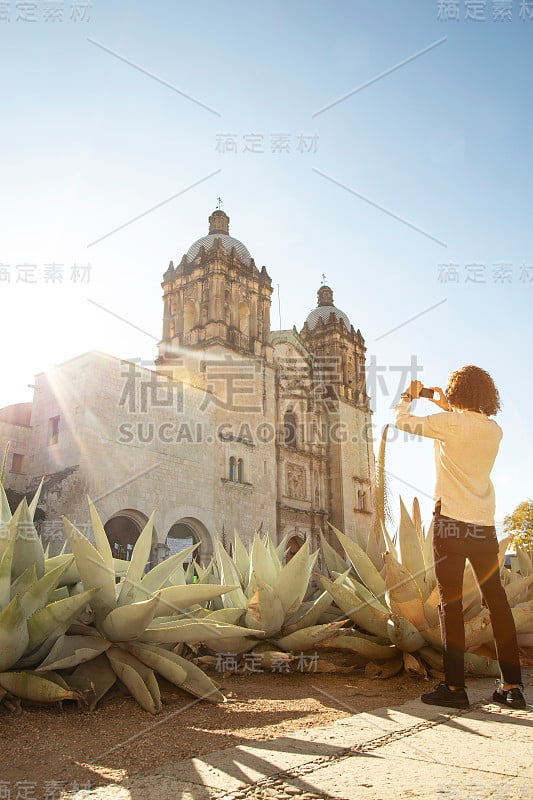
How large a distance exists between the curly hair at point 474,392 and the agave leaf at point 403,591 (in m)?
0.84

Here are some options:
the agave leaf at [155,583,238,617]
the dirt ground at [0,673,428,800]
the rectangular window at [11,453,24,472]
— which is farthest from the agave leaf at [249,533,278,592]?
the rectangular window at [11,453,24,472]

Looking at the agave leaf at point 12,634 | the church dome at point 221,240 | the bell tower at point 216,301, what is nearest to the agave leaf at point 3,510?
the agave leaf at point 12,634

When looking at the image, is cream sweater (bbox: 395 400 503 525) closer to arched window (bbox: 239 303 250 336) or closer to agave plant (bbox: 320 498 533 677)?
agave plant (bbox: 320 498 533 677)

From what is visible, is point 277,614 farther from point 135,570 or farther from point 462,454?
point 462,454

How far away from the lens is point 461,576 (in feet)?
8.05

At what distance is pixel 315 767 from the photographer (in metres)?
1.42

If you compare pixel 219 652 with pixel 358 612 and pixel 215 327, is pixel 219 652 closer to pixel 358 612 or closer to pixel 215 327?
pixel 358 612

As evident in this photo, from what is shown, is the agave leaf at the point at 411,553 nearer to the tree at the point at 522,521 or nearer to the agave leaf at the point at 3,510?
the agave leaf at the point at 3,510

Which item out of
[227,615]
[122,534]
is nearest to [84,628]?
[227,615]

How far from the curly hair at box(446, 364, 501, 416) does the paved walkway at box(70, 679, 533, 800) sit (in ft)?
4.38

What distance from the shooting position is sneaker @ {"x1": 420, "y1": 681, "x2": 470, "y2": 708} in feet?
7.07

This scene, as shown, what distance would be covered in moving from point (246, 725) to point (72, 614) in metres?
0.75

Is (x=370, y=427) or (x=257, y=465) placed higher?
(x=370, y=427)

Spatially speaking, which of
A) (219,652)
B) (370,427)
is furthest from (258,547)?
(370,427)
